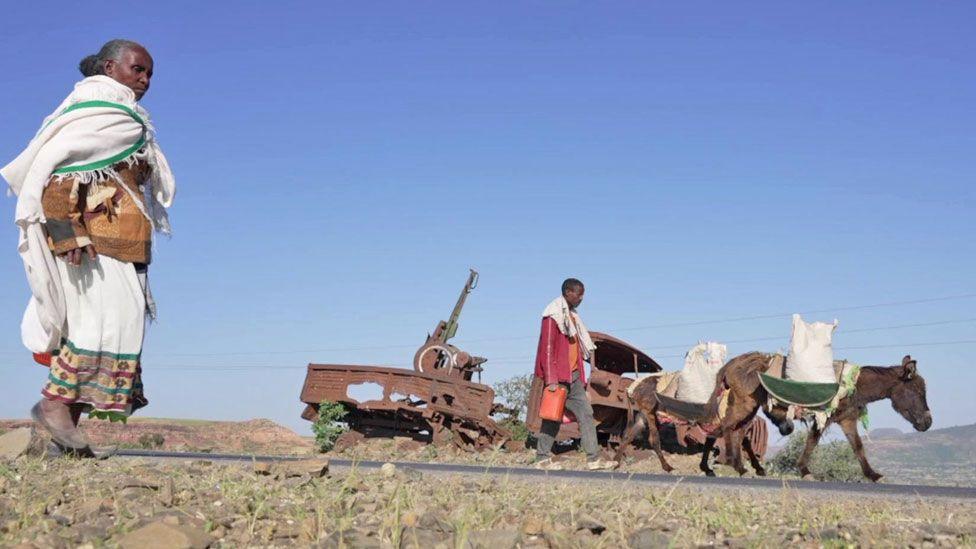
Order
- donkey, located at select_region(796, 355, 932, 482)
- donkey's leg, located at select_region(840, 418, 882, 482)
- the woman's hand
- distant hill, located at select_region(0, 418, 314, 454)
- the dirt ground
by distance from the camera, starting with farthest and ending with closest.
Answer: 1. distant hill, located at select_region(0, 418, 314, 454)
2. donkey, located at select_region(796, 355, 932, 482)
3. donkey's leg, located at select_region(840, 418, 882, 482)
4. the woman's hand
5. the dirt ground

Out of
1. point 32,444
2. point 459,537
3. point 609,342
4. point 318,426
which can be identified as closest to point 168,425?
point 318,426

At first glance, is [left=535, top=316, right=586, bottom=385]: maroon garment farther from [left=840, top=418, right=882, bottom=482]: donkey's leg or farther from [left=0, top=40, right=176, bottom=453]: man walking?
[left=0, top=40, right=176, bottom=453]: man walking

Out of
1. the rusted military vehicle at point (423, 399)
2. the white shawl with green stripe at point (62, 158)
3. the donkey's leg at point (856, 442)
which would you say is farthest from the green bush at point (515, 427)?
the white shawl with green stripe at point (62, 158)

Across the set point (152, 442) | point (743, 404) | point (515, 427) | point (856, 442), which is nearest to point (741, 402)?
point (743, 404)

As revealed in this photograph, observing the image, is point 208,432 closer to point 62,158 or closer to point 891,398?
point 891,398

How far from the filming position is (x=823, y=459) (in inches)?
1014

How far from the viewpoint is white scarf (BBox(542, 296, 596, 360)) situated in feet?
35.9

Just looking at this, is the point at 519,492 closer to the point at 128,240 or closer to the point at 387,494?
the point at 387,494

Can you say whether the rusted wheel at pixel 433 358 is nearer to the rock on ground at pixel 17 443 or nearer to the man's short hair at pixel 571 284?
the man's short hair at pixel 571 284

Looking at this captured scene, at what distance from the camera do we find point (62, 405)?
22.7 feet

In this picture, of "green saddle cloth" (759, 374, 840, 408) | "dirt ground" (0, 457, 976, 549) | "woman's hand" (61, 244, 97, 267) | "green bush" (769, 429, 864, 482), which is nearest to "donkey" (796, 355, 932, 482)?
"green saddle cloth" (759, 374, 840, 408)

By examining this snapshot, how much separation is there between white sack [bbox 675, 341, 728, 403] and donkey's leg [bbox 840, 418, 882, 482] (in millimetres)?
2267

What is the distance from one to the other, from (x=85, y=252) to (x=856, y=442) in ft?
27.5

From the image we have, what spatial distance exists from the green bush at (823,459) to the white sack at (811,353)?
1308 centimetres
